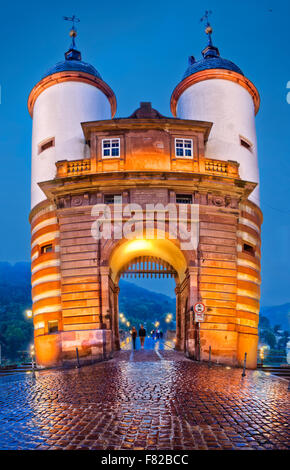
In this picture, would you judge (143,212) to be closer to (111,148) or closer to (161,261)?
(111,148)

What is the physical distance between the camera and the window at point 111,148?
87.0 feet

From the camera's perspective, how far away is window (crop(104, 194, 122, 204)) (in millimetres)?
25484

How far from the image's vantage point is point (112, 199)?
25.8m

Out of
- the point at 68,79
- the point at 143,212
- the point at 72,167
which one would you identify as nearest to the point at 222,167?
the point at 143,212

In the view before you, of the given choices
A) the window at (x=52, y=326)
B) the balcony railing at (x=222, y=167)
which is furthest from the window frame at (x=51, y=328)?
the balcony railing at (x=222, y=167)

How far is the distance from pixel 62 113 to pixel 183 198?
13.1 metres

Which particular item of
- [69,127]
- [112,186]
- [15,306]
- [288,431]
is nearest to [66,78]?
[69,127]

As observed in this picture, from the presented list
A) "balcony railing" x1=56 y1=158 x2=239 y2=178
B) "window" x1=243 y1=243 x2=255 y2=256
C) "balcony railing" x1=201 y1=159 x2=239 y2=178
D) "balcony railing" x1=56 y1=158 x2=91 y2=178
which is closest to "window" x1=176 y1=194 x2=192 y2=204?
"balcony railing" x1=56 y1=158 x2=239 y2=178

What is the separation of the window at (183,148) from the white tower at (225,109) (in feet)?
11.4

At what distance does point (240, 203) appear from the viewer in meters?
27.7

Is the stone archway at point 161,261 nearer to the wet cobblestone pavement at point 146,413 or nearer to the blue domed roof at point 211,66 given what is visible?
the wet cobblestone pavement at point 146,413

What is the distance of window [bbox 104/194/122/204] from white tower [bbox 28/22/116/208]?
239 inches

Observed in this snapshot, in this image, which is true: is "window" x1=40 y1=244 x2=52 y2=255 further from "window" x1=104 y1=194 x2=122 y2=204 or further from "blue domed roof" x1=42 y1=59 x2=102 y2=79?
"blue domed roof" x1=42 y1=59 x2=102 y2=79

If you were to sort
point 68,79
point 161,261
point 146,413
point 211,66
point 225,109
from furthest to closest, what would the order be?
point 161,261 → point 211,66 → point 68,79 → point 225,109 → point 146,413
